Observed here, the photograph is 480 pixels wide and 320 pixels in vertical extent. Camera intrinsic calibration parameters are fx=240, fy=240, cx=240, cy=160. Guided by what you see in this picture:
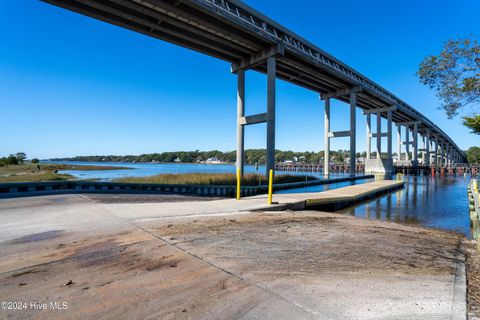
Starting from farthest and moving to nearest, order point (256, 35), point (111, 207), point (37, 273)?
point (256, 35) < point (111, 207) < point (37, 273)

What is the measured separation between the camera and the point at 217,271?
11.4 feet

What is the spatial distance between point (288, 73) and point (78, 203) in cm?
2802

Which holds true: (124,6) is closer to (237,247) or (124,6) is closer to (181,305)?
(237,247)

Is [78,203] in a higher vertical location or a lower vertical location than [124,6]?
lower

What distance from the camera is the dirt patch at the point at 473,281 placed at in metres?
2.63

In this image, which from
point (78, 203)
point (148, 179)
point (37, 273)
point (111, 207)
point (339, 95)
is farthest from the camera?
point (339, 95)

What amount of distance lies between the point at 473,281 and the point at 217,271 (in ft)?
12.1

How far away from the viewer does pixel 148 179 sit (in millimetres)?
17359

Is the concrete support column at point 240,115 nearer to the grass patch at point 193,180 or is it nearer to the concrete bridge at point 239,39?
the concrete bridge at point 239,39

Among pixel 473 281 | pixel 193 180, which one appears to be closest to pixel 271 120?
pixel 193 180

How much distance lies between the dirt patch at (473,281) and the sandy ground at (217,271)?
0.55 feet

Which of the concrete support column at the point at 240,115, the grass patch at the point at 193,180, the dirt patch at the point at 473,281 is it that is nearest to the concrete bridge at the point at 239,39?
the concrete support column at the point at 240,115

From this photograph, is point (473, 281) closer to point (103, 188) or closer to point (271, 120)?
point (103, 188)

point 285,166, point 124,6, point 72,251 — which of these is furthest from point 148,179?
point 285,166
